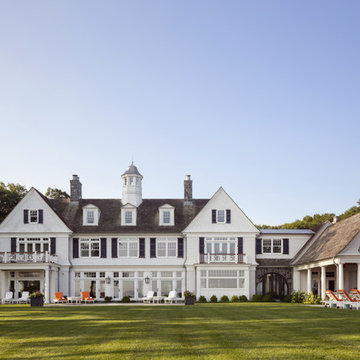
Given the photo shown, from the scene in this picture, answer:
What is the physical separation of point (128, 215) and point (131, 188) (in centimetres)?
289

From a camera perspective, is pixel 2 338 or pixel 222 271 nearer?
pixel 2 338

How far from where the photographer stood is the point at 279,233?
Result: 4209 centimetres

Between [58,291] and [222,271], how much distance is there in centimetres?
1276

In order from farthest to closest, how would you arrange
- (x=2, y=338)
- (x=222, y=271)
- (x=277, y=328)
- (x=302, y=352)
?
(x=222, y=271), (x=277, y=328), (x=2, y=338), (x=302, y=352)

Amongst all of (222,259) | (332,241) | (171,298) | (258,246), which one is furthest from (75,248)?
(332,241)

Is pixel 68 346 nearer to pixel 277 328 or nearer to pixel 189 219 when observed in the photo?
pixel 277 328

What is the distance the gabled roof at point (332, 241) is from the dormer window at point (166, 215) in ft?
33.6

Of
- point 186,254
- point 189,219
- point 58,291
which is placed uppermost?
point 189,219

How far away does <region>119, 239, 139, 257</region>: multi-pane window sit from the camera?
1647 inches

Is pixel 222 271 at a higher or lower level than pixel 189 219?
lower

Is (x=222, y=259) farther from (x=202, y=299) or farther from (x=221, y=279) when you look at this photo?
(x=202, y=299)

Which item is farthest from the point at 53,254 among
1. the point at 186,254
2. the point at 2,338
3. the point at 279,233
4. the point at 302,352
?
the point at 302,352

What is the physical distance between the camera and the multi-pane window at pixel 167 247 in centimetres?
4188

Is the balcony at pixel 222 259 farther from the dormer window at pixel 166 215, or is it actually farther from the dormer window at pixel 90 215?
the dormer window at pixel 90 215
